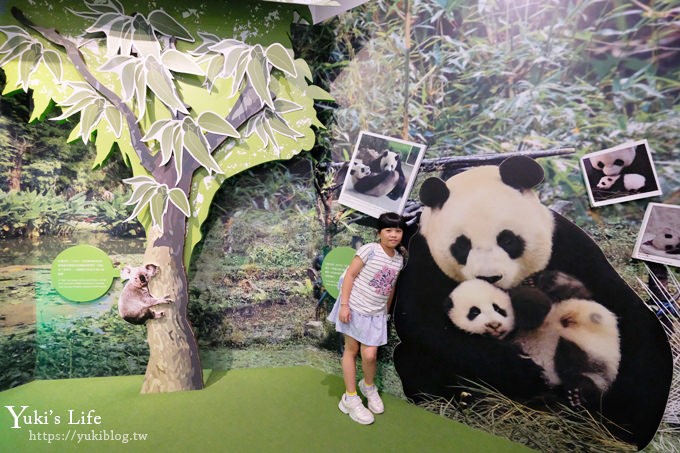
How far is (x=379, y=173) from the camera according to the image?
234 cm

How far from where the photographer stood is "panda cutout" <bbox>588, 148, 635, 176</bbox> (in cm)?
161

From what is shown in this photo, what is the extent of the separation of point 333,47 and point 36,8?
5.79 feet

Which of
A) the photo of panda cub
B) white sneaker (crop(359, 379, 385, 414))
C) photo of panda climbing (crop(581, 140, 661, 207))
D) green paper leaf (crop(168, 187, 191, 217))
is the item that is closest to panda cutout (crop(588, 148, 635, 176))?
photo of panda climbing (crop(581, 140, 661, 207))

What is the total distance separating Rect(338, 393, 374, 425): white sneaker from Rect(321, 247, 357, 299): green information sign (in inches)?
27.2

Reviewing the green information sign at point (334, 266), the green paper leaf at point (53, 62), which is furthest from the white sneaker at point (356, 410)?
the green paper leaf at point (53, 62)

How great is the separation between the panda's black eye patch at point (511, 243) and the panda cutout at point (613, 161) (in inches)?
18.3

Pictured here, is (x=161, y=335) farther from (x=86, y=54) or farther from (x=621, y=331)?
(x=621, y=331)

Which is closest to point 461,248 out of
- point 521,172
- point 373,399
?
point 521,172

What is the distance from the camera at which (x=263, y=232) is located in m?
2.73

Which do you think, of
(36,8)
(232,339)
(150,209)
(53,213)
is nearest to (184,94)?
(150,209)

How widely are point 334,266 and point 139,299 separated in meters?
1.23

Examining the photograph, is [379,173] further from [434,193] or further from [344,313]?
[344,313]

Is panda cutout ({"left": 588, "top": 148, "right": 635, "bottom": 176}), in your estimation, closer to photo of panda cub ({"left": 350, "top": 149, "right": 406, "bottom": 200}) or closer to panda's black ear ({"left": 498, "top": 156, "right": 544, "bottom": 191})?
panda's black ear ({"left": 498, "top": 156, "right": 544, "bottom": 191})

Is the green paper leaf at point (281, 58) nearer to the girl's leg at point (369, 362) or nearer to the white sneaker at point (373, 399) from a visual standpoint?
the girl's leg at point (369, 362)
